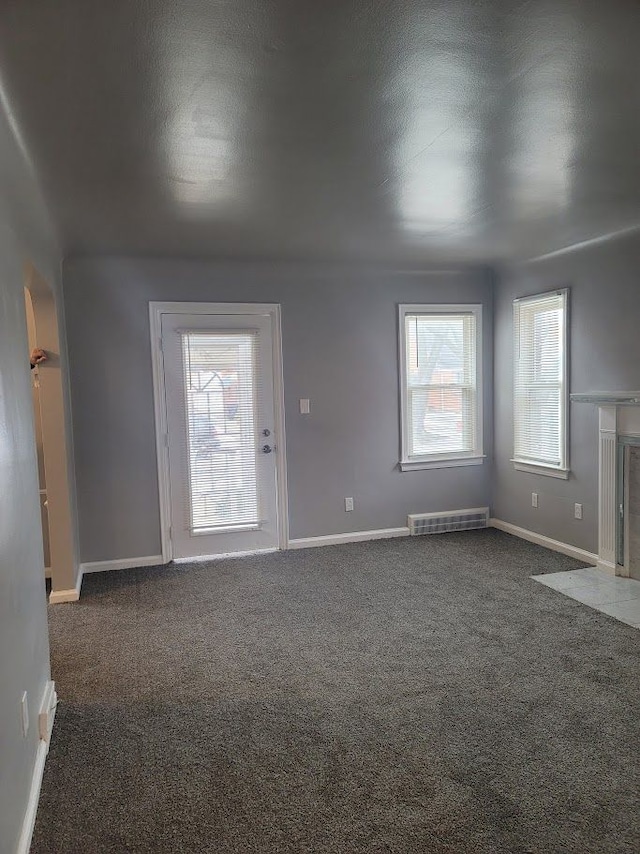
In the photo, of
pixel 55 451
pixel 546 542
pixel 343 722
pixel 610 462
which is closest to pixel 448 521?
pixel 546 542

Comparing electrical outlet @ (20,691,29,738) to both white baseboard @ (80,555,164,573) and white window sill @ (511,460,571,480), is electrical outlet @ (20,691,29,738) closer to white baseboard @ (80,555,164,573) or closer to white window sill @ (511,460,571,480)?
white baseboard @ (80,555,164,573)

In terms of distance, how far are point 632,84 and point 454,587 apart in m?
3.10

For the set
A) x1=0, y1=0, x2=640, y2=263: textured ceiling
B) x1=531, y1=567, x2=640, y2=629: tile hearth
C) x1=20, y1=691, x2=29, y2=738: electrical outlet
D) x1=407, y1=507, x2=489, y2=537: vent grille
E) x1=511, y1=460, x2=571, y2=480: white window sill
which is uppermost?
x1=0, y1=0, x2=640, y2=263: textured ceiling

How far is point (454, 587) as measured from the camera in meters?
4.18

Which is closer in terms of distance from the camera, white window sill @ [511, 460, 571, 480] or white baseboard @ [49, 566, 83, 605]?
white baseboard @ [49, 566, 83, 605]

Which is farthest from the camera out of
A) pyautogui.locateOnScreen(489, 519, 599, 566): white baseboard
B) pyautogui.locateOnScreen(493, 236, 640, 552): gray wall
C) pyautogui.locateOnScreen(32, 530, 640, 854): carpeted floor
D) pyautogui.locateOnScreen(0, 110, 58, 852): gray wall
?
pyautogui.locateOnScreen(489, 519, 599, 566): white baseboard

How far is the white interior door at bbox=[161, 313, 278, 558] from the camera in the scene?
4879 mm

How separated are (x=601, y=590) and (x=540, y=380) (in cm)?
182

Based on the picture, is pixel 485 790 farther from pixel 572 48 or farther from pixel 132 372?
pixel 132 372

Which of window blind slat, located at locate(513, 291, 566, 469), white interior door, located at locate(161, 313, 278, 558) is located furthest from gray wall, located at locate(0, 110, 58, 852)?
window blind slat, located at locate(513, 291, 566, 469)

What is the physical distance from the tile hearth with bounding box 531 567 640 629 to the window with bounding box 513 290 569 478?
34.1 inches

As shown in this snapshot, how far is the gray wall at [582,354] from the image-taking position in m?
4.25

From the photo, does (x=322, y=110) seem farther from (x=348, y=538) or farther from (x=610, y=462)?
(x=348, y=538)

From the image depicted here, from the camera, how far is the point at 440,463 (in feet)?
18.4
